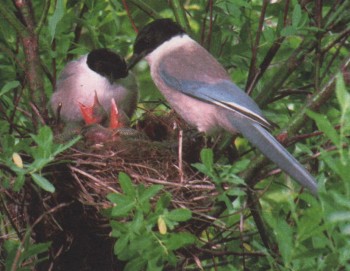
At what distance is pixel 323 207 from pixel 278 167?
874 millimetres

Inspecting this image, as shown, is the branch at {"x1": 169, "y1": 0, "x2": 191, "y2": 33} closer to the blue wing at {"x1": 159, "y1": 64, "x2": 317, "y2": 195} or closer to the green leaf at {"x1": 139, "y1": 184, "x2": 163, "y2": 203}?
the blue wing at {"x1": 159, "y1": 64, "x2": 317, "y2": 195}

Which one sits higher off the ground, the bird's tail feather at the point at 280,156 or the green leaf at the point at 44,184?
the green leaf at the point at 44,184

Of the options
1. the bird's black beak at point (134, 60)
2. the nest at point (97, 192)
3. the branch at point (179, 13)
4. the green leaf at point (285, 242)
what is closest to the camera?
the green leaf at point (285, 242)

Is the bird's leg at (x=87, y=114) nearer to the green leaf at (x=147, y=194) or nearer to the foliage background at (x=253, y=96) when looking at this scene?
the foliage background at (x=253, y=96)

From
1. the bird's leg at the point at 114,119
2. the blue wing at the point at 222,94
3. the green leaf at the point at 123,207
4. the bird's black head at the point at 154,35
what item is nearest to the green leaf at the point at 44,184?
the green leaf at the point at 123,207

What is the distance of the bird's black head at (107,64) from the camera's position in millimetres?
4302

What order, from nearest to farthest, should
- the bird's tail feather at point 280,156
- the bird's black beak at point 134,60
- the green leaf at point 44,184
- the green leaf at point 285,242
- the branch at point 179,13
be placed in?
1. the green leaf at point 285,242
2. the green leaf at point 44,184
3. the bird's tail feather at point 280,156
4. the branch at point 179,13
5. the bird's black beak at point 134,60

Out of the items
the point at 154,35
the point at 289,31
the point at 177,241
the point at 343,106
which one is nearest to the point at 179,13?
the point at 154,35

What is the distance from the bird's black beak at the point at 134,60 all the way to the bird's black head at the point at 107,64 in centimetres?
6

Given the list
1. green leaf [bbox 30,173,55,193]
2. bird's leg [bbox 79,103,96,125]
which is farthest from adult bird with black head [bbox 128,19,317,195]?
green leaf [bbox 30,173,55,193]

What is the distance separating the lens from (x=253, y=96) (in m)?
3.92

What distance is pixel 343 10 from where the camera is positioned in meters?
3.71

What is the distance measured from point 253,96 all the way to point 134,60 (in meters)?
0.79

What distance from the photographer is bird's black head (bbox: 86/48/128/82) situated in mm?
4302
